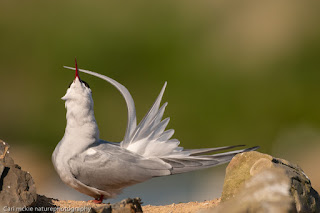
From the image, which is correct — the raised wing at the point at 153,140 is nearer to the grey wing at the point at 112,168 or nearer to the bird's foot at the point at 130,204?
the grey wing at the point at 112,168

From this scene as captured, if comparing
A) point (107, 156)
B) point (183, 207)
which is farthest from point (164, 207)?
point (107, 156)

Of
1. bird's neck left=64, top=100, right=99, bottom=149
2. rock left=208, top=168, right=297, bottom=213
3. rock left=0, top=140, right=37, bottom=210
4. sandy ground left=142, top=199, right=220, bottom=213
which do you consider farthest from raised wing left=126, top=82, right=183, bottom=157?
rock left=208, top=168, right=297, bottom=213

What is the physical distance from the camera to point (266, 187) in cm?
304

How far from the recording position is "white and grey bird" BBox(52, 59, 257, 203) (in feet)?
14.9

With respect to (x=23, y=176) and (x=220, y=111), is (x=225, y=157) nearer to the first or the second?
(x=23, y=176)

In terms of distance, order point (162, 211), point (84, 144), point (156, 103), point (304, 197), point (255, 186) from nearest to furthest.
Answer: point (255, 186) → point (304, 197) → point (162, 211) → point (84, 144) → point (156, 103)

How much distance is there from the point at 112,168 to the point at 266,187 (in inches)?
71.9

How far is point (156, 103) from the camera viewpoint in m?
4.96

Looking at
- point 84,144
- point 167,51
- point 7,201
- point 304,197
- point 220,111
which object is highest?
point 167,51

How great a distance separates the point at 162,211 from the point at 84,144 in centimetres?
91

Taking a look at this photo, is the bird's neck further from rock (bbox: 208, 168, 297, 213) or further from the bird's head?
rock (bbox: 208, 168, 297, 213)

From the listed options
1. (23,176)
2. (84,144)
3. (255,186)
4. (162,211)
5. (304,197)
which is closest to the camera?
(255,186)

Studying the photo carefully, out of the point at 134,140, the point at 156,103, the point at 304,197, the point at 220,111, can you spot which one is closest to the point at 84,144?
the point at 134,140

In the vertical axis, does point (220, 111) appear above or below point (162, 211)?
above
